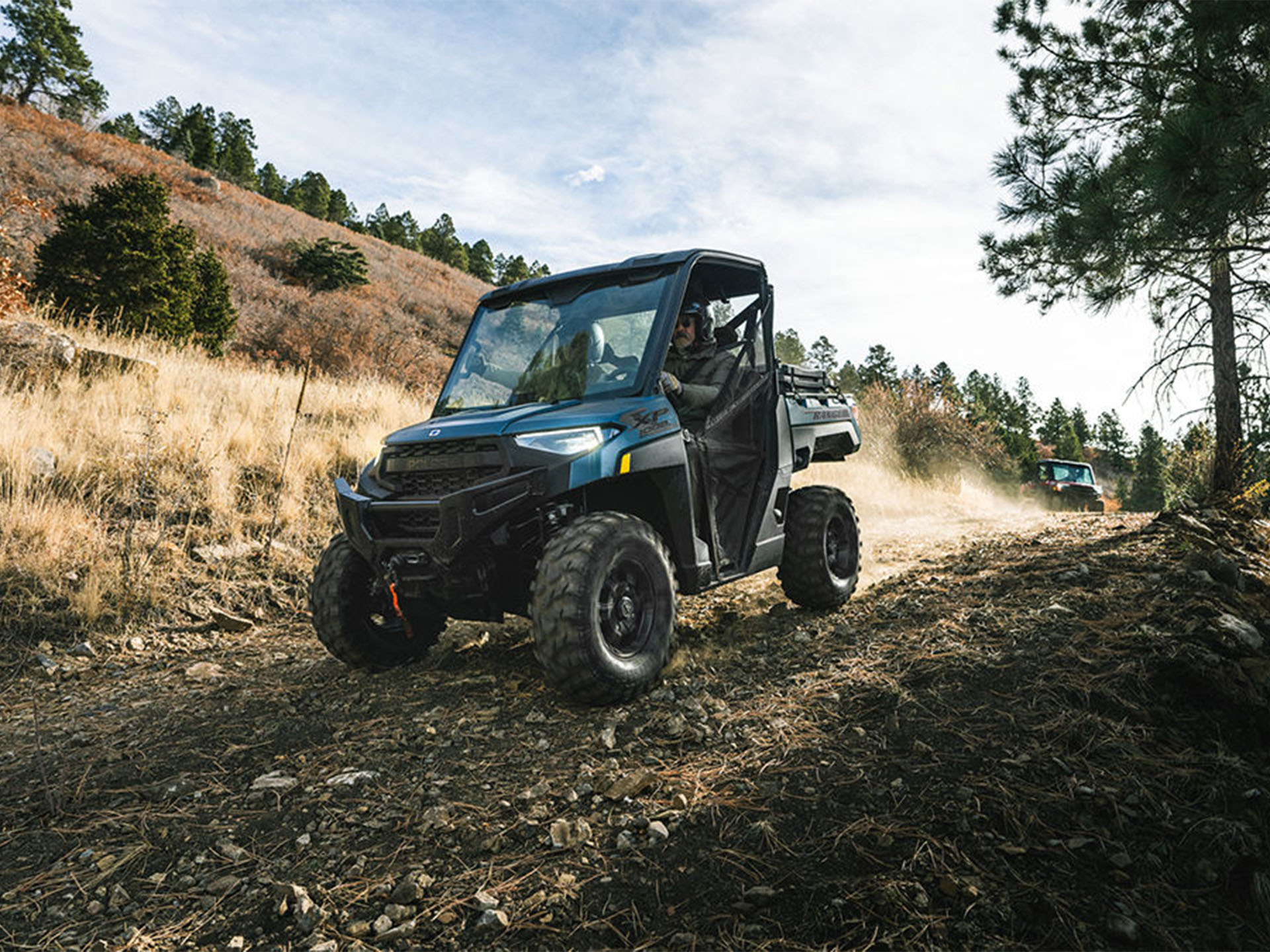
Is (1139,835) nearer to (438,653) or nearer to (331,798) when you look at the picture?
(331,798)

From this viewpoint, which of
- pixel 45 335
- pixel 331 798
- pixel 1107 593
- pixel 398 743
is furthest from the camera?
pixel 45 335

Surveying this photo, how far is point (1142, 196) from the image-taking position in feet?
20.5

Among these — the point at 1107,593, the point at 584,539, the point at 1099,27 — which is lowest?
the point at 1107,593

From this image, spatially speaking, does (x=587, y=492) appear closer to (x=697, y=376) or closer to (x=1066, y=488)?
(x=697, y=376)

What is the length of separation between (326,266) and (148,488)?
24.2 m

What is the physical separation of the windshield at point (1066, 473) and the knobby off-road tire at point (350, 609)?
62.8ft

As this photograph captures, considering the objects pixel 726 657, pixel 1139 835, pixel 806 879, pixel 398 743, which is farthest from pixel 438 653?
pixel 1139 835

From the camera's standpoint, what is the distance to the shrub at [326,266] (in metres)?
27.8

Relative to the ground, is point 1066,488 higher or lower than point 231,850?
higher

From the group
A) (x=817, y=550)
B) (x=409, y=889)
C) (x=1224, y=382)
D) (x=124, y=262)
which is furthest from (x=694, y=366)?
(x=124, y=262)

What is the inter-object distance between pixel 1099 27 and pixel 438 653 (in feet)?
32.6

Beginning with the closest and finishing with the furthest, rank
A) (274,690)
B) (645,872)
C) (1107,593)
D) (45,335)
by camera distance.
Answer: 1. (645,872)
2. (274,690)
3. (1107,593)
4. (45,335)

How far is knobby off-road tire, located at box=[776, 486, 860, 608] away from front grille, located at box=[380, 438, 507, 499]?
2.47 meters

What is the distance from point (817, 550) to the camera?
4.95 meters
